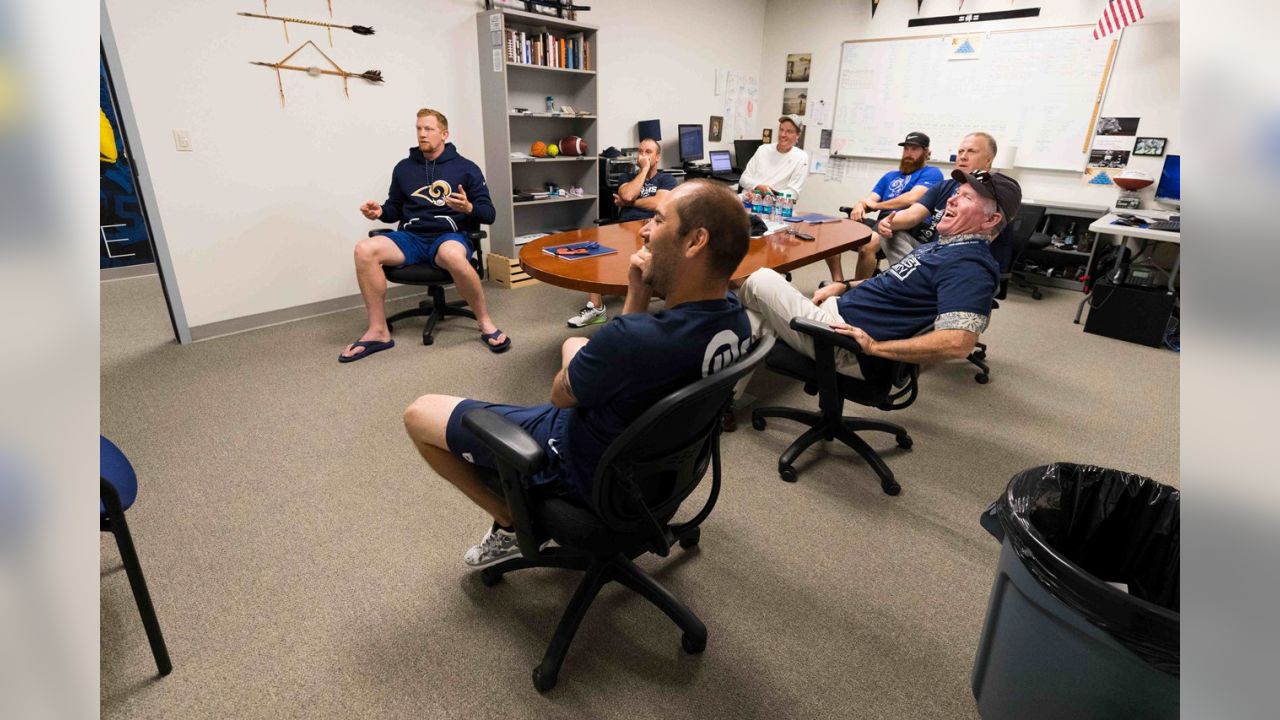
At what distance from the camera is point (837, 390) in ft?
7.22

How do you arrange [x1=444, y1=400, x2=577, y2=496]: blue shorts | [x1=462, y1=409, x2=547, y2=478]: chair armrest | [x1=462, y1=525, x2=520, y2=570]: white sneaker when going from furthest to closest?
[x1=462, y1=525, x2=520, y2=570]: white sneaker < [x1=444, y1=400, x2=577, y2=496]: blue shorts < [x1=462, y1=409, x2=547, y2=478]: chair armrest

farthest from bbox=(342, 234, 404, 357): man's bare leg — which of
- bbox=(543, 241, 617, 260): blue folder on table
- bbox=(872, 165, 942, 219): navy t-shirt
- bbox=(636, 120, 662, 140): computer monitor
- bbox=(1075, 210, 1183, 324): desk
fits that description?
bbox=(1075, 210, 1183, 324): desk

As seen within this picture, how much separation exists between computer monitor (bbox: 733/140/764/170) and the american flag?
3010mm

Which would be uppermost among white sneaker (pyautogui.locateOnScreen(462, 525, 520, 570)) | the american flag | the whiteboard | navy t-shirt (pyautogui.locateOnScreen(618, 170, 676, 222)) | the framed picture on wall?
the american flag

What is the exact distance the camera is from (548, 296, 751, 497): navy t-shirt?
1.24 metres

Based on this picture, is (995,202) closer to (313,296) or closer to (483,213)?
(483,213)

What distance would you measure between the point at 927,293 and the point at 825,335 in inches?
16.8

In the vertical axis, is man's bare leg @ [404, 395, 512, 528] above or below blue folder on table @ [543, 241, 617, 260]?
below

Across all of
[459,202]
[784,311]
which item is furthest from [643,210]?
[784,311]

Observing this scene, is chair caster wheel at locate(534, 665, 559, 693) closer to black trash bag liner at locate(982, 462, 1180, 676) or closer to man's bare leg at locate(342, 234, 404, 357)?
black trash bag liner at locate(982, 462, 1180, 676)

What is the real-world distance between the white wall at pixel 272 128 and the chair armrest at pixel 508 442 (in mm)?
3085

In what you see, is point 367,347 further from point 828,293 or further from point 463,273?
point 828,293
